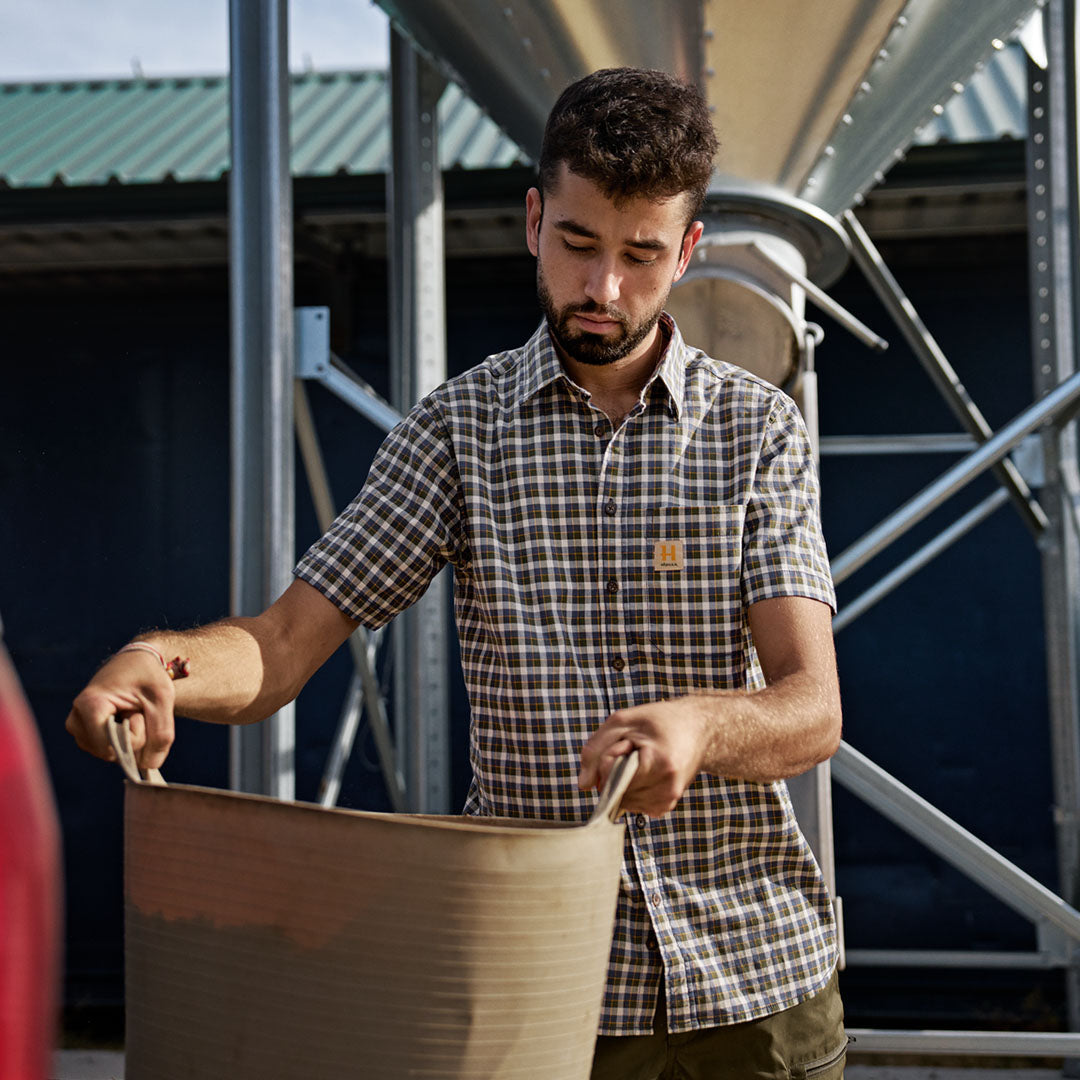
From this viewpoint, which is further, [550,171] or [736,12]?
[736,12]

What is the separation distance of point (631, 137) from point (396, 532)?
53 centimetres

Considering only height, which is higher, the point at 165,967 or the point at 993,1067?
the point at 165,967

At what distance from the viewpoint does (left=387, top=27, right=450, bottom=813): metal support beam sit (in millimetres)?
3379

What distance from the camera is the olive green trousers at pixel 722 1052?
1387 millimetres

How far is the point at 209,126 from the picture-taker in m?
6.03

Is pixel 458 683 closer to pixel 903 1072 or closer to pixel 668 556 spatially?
pixel 903 1072

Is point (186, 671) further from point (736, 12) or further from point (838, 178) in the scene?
point (838, 178)

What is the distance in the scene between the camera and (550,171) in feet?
4.87

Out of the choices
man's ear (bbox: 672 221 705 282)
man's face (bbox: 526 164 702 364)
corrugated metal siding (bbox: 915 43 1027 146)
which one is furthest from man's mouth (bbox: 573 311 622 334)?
corrugated metal siding (bbox: 915 43 1027 146)

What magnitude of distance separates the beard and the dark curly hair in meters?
0.13

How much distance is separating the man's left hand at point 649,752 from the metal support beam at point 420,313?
2.25 metres

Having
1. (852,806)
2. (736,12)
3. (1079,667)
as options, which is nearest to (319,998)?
(736,12)

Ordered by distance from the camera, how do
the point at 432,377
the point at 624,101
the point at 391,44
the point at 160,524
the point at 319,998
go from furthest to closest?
the point at 160,524 → the point at 391,44 → the point at 432,377 → the point at 624,101 → the point at 319,998

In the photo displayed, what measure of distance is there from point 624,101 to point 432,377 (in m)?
1.94
